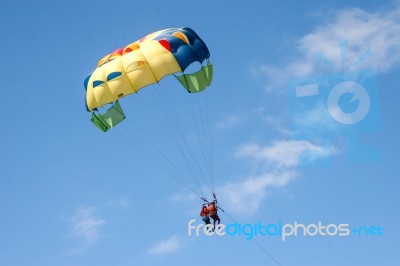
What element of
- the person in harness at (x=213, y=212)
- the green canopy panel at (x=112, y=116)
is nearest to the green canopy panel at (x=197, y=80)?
the green canopy panel at (x=112, y=116)

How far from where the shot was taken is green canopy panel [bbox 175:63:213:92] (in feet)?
87.7

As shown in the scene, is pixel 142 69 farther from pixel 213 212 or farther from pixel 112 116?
pixel 213 212

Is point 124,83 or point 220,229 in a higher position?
point 124,83

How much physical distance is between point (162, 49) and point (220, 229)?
7.59 metres

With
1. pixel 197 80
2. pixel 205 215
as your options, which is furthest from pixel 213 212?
pixel 197 80

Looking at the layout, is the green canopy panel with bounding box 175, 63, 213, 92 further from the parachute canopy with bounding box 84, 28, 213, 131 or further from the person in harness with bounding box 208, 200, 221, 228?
the person in harness with bounding box 208, 200, 221, 228

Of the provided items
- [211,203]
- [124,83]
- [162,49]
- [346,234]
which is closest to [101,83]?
[124,83]

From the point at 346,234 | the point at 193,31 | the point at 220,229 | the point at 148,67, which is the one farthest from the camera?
the point at 193,31

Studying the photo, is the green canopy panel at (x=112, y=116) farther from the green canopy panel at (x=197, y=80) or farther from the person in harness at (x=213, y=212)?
the person in harness at (x=213, y=212)

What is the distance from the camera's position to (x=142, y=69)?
25.8 meters

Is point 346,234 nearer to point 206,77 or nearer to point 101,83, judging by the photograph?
point 206,77

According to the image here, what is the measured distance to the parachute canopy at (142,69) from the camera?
84.6 feet

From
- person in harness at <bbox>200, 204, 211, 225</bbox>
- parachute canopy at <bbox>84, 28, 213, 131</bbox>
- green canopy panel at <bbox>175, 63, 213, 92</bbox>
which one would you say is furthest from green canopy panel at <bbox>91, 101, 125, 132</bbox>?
person in harness at <bbox>200, 204, 211, 225</bbox>

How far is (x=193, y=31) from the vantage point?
28016 millimetres
